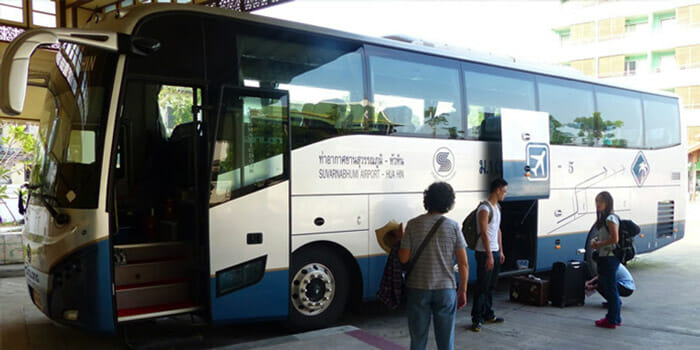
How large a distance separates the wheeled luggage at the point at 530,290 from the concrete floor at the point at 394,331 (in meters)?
0.17

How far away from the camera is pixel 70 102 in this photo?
536 centimetres

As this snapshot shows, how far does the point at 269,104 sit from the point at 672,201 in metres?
9.89

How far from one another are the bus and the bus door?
0.02 meters

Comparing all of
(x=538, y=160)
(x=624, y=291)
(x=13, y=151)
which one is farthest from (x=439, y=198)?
(x=13, y=151)

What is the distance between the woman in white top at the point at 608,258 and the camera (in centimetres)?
657

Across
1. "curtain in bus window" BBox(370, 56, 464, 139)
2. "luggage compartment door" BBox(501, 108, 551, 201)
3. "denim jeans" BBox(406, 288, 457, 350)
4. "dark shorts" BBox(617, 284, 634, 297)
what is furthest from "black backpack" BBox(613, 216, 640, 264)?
"denim jeans" BBox(406, 288, 457, 350)

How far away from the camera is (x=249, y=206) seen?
5.71 m

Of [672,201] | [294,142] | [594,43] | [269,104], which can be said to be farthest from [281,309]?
[594,43]

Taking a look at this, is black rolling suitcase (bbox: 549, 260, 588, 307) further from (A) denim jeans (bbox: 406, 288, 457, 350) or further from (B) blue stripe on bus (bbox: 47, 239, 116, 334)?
(B) blue stripe on bus (bbox: 47, 239, 116, 334)

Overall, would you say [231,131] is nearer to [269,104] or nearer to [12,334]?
[269,104]

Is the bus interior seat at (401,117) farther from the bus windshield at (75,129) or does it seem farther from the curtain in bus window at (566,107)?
the bus windshield at (75,129)

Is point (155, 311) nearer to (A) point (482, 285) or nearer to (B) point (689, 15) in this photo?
(A) point (482, 285)

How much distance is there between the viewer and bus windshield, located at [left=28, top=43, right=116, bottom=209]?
16.5ft

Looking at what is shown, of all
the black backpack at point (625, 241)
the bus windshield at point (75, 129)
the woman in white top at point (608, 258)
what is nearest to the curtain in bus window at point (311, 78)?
the bus windshield at point (75, 129)
